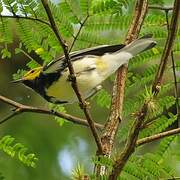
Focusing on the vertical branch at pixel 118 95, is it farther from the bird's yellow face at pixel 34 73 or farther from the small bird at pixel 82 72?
the bird's yellow face at pixel 34 73

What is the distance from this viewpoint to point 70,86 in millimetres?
1847

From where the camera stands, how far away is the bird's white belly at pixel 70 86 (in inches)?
72.7

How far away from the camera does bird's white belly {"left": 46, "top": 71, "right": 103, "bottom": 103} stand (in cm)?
185

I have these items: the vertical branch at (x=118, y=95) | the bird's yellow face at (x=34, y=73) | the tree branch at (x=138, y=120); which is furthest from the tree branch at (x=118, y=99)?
the bird's yellow face at (x=34, y=73)

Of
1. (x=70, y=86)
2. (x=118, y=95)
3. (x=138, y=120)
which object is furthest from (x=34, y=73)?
(x=138, y=120)

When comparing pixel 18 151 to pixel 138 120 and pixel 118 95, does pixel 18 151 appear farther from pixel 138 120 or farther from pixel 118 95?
pixel 138 120

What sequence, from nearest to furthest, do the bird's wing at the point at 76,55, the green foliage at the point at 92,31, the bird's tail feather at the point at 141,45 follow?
the green foliage at the point at 92,31, the bird's tail feather at the point at 141,45, the bird's wing at the point at 76,55

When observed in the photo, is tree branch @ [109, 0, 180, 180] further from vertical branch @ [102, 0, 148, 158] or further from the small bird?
the small bird

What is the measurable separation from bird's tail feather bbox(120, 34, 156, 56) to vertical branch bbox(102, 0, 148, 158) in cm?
2

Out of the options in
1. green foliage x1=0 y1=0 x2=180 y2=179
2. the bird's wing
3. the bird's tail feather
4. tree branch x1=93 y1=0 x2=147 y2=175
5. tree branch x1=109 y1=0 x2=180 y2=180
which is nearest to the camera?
tree branch x1=109 y1=0 x2=180 y2=180

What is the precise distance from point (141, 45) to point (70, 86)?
26 cm

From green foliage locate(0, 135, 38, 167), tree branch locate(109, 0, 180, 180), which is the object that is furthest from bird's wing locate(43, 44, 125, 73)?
tree branch locate(109, 0, 180, 180)

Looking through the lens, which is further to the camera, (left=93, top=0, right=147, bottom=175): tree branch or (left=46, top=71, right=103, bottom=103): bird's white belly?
(left=46, top=71, right=103, bottom=103): bird's white belly

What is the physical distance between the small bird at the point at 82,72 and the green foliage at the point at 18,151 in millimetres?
347
